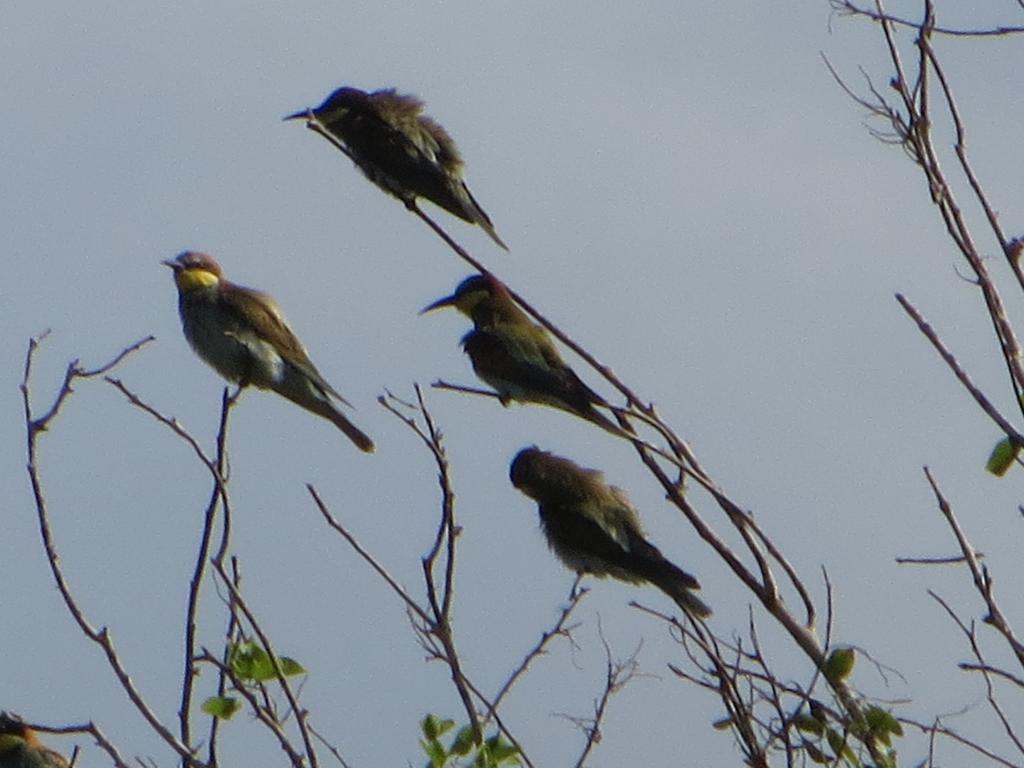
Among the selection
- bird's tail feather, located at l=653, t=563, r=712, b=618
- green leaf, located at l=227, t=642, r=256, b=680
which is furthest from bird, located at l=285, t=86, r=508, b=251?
green leaf, located at l=227, t=642, r=256, b=680

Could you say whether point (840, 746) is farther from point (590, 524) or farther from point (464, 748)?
point (590, 524)

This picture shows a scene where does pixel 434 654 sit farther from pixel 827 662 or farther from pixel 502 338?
pixel 502 338

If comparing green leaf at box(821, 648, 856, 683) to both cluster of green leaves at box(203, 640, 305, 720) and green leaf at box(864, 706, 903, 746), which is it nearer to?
green leaf at box(864, 706, 903, 746)

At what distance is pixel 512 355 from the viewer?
6688 mm

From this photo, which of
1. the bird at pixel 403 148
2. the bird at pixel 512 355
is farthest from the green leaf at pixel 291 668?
the bird at pixel 403 148

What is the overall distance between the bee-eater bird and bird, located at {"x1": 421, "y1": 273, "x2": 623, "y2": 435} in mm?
587

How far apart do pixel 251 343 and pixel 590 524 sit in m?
1.38

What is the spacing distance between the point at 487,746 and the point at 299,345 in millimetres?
3654

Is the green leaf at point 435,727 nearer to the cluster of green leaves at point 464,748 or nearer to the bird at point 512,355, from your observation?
the cluster of green leaves at point 464,748

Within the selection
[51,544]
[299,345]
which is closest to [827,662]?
[51,544]

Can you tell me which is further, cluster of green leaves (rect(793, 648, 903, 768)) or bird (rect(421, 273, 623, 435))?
bird (rect(421, 273, 623, 435))

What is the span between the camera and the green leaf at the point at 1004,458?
3.35 meters

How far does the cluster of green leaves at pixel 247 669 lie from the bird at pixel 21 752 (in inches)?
108

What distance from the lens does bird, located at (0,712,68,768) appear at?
636cm
